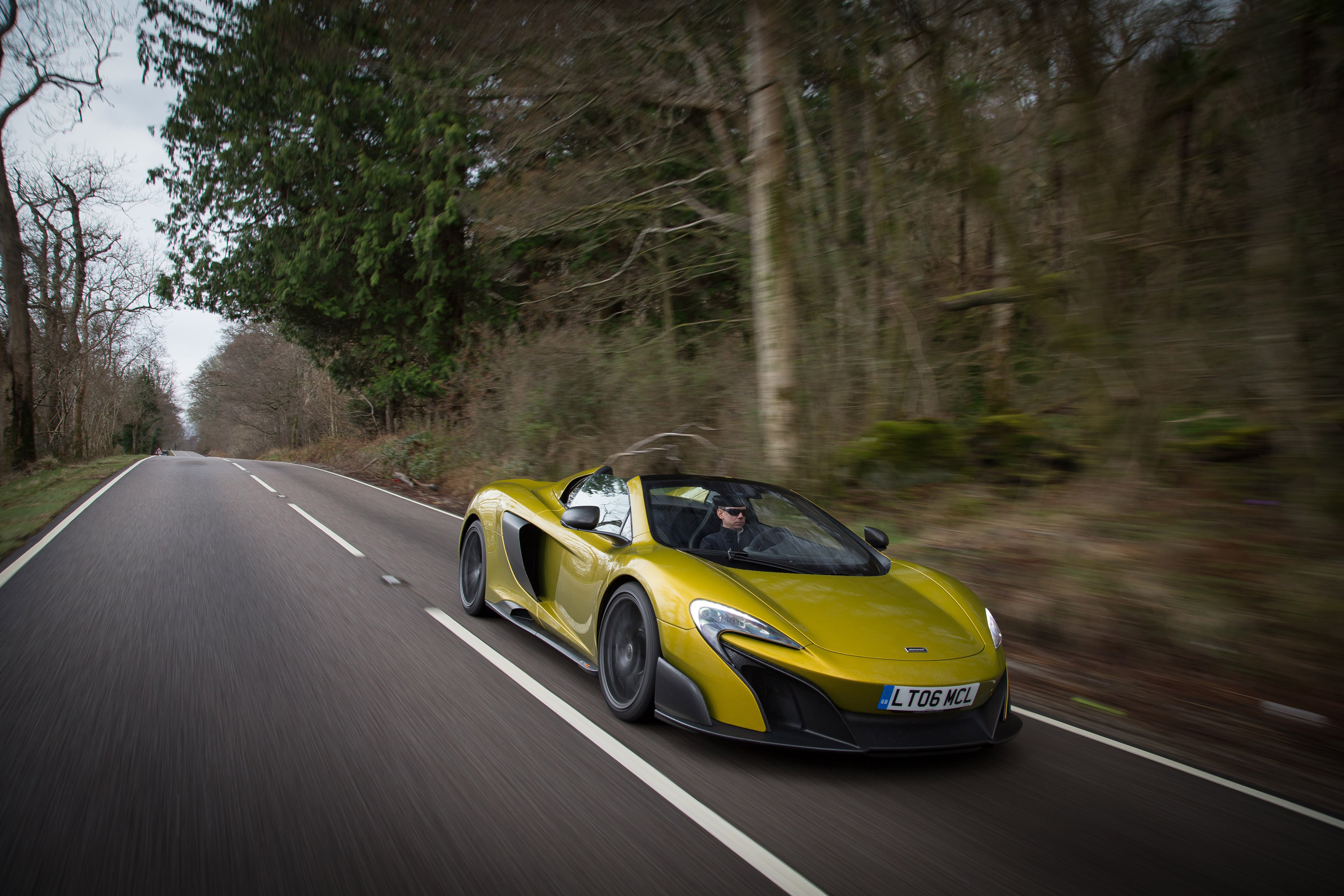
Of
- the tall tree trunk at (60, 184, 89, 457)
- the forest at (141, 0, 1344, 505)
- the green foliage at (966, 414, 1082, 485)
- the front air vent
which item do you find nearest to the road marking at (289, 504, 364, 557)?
the forest at (141, 0, 1344, 505)

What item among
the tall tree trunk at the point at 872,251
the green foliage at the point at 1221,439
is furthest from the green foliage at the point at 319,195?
the green foliage at the point at 1221,439

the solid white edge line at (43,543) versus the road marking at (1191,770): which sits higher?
the solid white edge line at (43,543)

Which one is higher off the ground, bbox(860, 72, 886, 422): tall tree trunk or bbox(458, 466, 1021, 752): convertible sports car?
bbox(860, 72, 886, 422): tall tree trunk

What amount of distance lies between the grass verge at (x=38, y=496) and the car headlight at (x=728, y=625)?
26.2 feet

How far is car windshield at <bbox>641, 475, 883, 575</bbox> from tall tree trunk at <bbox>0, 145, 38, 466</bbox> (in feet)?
75.4

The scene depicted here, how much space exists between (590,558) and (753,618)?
1.31 m

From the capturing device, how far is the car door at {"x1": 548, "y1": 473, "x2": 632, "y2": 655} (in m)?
4.07

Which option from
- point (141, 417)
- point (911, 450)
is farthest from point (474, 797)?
point (141, 417)

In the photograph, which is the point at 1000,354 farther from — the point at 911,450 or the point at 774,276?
the point at 774,276

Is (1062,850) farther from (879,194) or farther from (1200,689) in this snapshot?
(879,194)

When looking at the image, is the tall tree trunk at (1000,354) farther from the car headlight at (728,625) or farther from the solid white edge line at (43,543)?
the solid white edge line at (43,543)

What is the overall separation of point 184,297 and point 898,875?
24526mm

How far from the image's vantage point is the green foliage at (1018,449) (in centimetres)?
806

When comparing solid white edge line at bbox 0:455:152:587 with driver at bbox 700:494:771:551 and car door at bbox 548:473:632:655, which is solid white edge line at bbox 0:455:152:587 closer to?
car door at bbox 548:473:632:655
